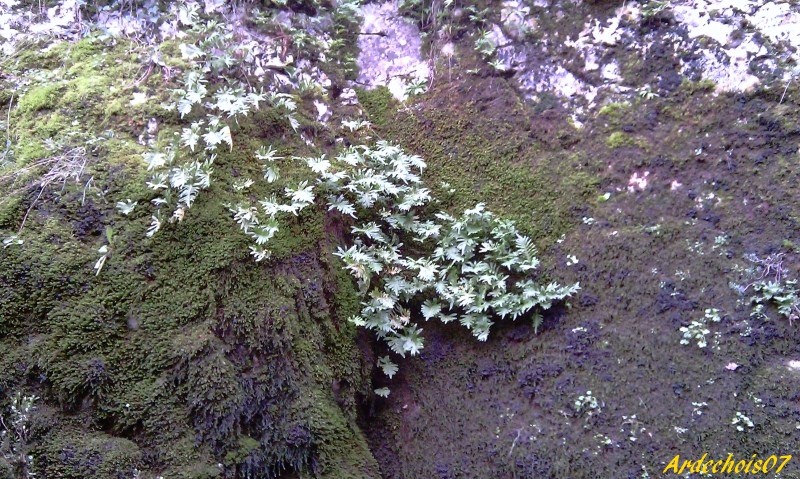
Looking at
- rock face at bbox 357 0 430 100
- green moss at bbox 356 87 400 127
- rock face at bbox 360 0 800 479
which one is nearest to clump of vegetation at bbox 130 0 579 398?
rock face at bbox 360 0 800 479

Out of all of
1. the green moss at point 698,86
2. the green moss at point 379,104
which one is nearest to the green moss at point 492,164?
the green moss at point 379,104

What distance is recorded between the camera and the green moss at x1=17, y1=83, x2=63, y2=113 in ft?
13.1

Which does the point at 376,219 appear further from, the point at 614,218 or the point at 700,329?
the point at 700,329

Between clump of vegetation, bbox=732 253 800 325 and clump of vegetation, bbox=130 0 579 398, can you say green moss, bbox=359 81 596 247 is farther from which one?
clump of vegetation, bbox=732 253 800 325

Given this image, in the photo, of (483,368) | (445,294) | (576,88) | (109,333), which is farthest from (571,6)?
(109,333)

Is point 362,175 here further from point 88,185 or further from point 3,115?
point 3,115

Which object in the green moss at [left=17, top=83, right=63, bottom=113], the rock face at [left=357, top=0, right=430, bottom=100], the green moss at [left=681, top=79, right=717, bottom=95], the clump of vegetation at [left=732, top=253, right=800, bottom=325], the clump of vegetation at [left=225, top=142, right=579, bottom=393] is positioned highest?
the green moss at [left=681, top=79, right=717, bottom=95]

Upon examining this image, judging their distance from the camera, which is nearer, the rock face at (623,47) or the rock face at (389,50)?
the rock face at (623,47)

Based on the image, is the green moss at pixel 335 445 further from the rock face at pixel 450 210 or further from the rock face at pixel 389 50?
the rock face at pixel 389 50

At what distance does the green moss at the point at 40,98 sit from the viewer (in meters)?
3.99

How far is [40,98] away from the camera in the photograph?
4.02 meters

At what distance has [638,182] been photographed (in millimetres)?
4070

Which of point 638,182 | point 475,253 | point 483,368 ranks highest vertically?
point 638,182

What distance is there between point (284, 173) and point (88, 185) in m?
1.33
